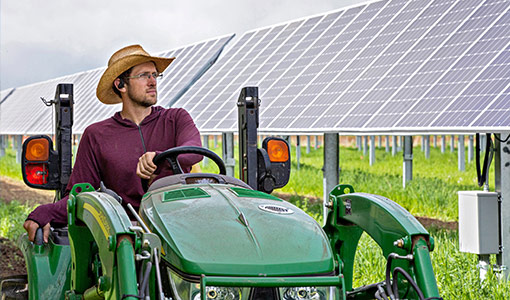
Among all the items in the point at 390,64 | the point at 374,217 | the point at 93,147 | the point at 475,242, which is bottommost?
the point at 475,242

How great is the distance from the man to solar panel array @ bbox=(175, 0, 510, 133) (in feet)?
8.97

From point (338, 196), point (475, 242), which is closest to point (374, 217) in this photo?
point (338, 196)

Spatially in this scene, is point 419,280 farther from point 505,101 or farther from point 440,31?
point 440,31

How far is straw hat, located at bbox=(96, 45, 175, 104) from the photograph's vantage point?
4.29 m

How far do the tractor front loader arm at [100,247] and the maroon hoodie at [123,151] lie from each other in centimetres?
44

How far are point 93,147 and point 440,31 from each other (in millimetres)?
5084

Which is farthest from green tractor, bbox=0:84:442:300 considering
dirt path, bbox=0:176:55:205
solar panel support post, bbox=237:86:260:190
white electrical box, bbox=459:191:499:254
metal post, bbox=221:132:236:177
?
dirt path, bbox=0:176:55:205

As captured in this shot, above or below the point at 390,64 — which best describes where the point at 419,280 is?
below

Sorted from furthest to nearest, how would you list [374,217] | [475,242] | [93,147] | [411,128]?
[411,128], [475,242], [93,147], [374,217]

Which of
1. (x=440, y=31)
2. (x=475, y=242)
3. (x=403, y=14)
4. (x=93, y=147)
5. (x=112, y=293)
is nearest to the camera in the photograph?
(x=112, y=293)

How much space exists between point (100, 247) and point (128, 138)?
1.37m

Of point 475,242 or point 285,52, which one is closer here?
point 475,242

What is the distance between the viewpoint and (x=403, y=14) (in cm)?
884

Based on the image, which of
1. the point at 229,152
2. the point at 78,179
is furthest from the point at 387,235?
the point at 229,152
